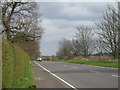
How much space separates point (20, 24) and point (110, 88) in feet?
81.7

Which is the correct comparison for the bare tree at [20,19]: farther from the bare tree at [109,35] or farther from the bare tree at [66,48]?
the bare tree at [66,48]

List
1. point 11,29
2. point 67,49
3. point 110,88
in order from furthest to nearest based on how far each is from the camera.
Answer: point 67,49
point 11,29
point 110,88

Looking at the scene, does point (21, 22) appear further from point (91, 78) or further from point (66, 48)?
point (66, 48)

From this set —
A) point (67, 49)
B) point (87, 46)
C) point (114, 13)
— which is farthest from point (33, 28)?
point (67, 49)

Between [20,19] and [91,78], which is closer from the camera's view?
[91,78]

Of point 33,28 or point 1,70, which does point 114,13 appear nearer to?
point 33,28

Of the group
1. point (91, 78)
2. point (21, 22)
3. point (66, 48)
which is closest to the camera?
point (91, 78)

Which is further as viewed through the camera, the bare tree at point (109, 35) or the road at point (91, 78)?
the bare tree at point (109, 35)

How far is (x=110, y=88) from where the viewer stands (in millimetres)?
12195

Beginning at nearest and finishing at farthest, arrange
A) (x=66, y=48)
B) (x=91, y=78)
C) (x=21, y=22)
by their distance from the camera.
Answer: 1. (x=91, y=78)
2. (x=21, y=22)
3. (x=66, y=48)

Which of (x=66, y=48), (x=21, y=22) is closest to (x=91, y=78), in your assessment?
(x=21, y=22)

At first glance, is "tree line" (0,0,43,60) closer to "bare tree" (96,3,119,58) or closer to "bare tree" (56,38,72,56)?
"bare tree" (96,3,119,58)

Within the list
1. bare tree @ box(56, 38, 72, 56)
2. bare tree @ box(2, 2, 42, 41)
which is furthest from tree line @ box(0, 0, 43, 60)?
bare tree @ box(56, 38, 72, 56)

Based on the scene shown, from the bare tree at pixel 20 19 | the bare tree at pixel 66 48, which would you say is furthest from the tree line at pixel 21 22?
the bare tree at pixel 66 48
